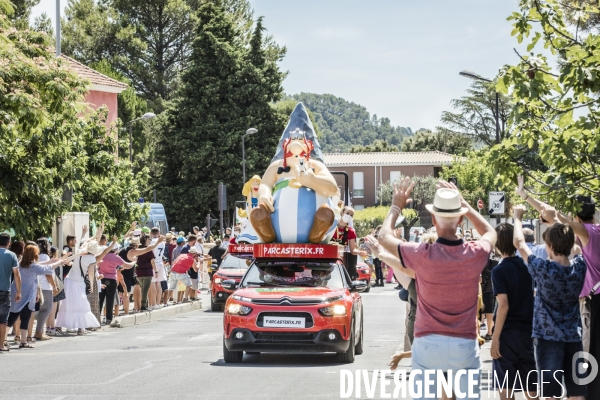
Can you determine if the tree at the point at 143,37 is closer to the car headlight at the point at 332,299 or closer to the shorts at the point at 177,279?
the shorts at the point at 177,279

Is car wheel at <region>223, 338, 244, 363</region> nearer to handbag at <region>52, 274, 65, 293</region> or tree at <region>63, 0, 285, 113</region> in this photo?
handbag at <region>52, 274, 65, 293</region>

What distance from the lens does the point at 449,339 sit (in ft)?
21.0

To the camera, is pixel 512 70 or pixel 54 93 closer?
pixel 512 70

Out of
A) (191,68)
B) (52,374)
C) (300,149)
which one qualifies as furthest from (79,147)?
(191,68)

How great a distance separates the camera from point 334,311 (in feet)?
45.1

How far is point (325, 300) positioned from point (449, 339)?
294 inches

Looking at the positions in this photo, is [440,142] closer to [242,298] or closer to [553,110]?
[242,298]

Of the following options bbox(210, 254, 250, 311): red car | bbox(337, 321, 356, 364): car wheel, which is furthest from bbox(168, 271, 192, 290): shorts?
bbox(337, 321, 356, 364): car wheel

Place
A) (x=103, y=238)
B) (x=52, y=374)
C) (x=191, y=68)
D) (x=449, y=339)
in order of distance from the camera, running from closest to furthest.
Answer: (x=449, y=339), (x=52, y=374), (x=103, y=238), (x=191, y=68)

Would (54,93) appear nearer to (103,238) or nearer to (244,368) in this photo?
(103,238)

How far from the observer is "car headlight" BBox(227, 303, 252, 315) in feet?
44.9

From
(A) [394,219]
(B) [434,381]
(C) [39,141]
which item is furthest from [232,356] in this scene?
(C) [39,141]

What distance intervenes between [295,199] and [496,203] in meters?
12.9

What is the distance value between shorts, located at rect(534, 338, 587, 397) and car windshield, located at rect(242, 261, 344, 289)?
661 cm
